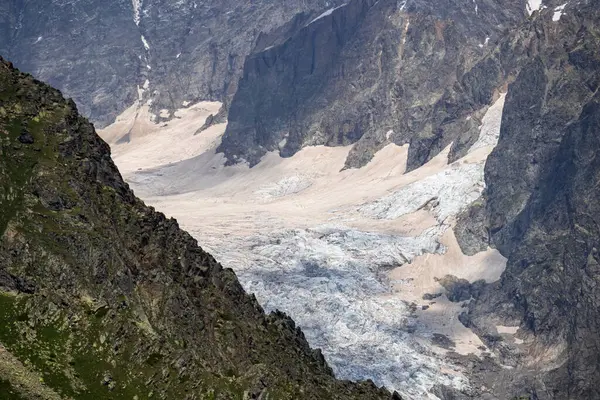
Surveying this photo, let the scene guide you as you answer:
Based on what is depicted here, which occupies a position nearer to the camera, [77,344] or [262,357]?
[77,344]

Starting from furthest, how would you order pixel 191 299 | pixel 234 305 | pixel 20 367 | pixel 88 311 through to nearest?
pixel 234 305 < pixel 191 299 < pixel 88 311 < pixel 20 367

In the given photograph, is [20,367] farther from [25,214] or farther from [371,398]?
[371,398]

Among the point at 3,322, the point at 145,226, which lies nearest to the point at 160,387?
the point at 3,322

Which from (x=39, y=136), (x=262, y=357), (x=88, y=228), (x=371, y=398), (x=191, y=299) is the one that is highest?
(x=39, y=136)

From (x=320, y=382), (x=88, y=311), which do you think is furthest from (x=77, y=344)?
(x=320, y=382)

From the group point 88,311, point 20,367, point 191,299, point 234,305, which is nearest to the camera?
point 20,367

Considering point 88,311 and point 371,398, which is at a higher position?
point 88,311
